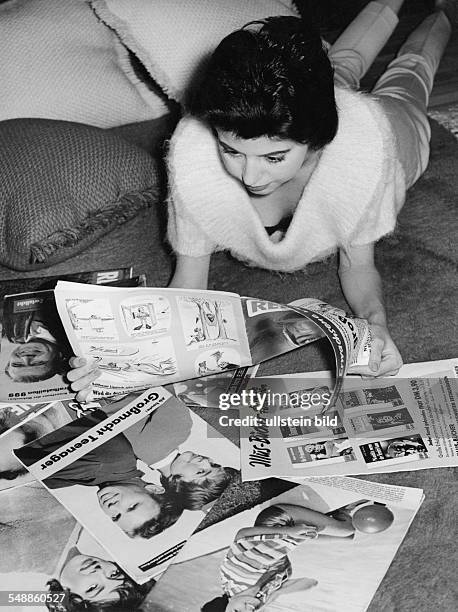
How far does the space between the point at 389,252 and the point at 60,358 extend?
57 cm

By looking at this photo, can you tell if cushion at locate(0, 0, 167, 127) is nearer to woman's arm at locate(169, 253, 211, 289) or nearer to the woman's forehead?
woman's arm at locate(169, 253, 211, 289)

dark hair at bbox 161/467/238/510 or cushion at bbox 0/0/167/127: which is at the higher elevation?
cushion at bbox 0/0/167/127

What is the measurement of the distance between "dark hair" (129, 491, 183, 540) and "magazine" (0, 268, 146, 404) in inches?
8.7

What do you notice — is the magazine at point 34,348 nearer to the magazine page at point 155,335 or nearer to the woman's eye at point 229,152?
the magazine page at point 155,335

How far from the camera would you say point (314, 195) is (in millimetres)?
1173

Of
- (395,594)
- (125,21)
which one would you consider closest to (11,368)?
(395,594)

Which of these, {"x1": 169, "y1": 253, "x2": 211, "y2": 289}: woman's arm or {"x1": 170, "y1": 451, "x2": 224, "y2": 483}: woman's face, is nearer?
{"x1": 170, "y1": 451, "x2": 224, "y2": 483}: woman's face

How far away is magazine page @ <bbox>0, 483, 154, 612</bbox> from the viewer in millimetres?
912

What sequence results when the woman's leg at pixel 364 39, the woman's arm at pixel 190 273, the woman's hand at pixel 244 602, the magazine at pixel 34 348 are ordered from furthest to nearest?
the woman's leg at pixel 364 39 → the woman's arm at pixel 190 273 → the magazine at pixel 34 348 → the woman's hand at pixel 244 602

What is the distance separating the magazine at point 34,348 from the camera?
113 cm

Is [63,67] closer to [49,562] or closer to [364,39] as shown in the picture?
[364,39]

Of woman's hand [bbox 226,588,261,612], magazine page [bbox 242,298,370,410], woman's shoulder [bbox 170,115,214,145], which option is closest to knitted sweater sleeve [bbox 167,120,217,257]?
woman's shoulder [bbox 170,115,214,145]

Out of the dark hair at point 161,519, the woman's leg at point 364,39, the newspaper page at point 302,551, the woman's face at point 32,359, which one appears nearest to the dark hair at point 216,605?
the newspaper page at point 302,551

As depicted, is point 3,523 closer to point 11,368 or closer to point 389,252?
point 11,368
